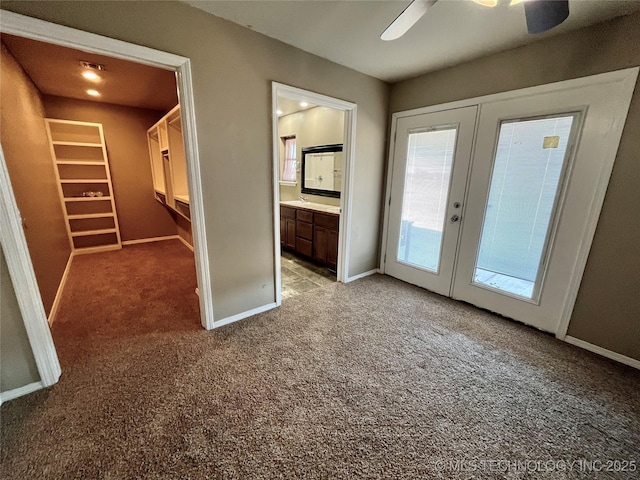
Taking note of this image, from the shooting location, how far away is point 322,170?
4.17 meters

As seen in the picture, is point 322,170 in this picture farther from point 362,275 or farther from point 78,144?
point 78,144

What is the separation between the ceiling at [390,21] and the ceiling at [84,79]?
4.77ft

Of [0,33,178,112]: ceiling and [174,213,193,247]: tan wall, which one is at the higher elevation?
[0,33,178,112]: ceiling

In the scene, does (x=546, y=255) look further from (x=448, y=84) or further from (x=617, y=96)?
(x=448, y=84)

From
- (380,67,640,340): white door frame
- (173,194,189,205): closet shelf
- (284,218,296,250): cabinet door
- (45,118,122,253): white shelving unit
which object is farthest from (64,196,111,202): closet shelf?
(380,67,640,340): white door frame

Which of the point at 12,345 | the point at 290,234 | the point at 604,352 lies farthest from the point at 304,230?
the point at 604,352

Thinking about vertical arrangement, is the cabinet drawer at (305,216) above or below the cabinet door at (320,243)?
above

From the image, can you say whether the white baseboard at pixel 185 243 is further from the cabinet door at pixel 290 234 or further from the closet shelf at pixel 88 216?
the cabinet door at pixel 290 234

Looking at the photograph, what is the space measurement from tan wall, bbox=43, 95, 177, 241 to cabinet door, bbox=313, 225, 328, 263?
3.26 meters

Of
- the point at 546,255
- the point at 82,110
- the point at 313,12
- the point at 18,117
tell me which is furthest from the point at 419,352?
the point at 82,110

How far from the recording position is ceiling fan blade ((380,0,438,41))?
1204 millimetres

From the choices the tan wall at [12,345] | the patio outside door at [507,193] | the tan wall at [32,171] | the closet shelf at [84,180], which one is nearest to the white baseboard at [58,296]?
the tan wall at [32,171]

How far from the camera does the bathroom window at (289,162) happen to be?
4.86 metres

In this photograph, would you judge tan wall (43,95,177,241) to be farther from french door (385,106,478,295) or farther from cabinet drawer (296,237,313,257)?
french door (385,106,478,295)
